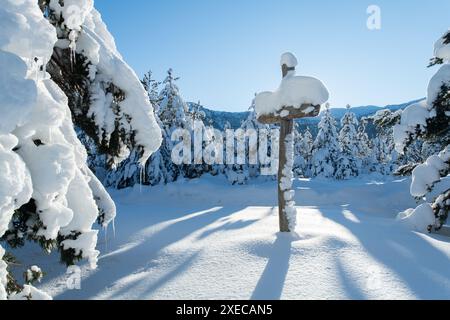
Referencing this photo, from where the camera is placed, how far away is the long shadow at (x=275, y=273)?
12.5ft

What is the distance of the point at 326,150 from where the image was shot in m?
33.9

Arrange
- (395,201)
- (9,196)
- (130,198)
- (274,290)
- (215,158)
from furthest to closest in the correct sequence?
(215,158) < (130,198) < (395,201) < (274,290) < (9,196)

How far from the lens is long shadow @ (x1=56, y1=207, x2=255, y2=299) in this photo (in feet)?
13.4

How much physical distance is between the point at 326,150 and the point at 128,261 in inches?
1227

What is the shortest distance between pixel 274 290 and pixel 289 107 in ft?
13.0

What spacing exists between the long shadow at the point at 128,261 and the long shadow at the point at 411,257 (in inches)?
133

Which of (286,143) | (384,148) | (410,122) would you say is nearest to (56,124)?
(286,143)

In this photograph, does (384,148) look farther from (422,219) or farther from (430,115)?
(430,115)

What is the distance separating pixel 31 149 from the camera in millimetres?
2391

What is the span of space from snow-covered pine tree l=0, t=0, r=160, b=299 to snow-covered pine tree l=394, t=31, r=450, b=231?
577 centimetres

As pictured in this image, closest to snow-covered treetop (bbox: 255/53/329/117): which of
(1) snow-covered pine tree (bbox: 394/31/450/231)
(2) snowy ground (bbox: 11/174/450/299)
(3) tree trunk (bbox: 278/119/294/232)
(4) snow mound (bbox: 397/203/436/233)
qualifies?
(3) tree trunk (bbox: 278/119/294/232)
